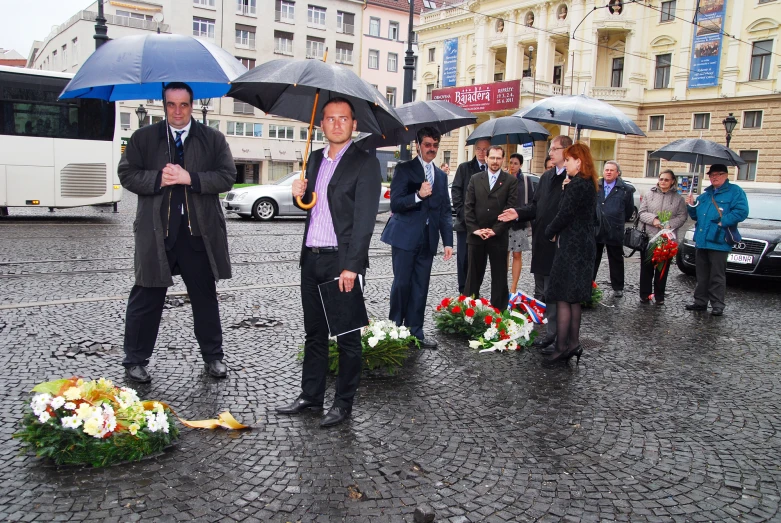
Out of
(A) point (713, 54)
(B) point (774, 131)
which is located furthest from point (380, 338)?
(A) point (713, 54)

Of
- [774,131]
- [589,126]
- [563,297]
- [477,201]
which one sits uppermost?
[774,131]

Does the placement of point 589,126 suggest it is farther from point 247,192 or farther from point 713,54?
point 713,54

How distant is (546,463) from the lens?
3.63m

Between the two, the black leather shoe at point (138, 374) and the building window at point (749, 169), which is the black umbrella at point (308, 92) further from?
the building window at point (749, 169)

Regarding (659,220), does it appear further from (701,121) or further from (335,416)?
(701,121)

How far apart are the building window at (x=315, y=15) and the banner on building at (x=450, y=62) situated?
52.9 feet

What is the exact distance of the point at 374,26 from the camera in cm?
6394

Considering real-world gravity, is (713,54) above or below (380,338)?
above

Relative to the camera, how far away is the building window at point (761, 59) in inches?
1362

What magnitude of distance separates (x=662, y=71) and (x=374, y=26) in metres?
32.8

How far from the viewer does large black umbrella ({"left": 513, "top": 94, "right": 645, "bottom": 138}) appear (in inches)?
302

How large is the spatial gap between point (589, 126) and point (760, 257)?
4.03m

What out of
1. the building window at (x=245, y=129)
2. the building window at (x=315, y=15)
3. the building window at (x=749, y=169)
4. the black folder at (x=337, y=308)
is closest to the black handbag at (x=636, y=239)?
the black folder at (x=337, y=308)

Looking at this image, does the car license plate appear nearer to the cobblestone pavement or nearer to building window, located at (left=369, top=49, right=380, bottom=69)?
the cobblestone pavement
